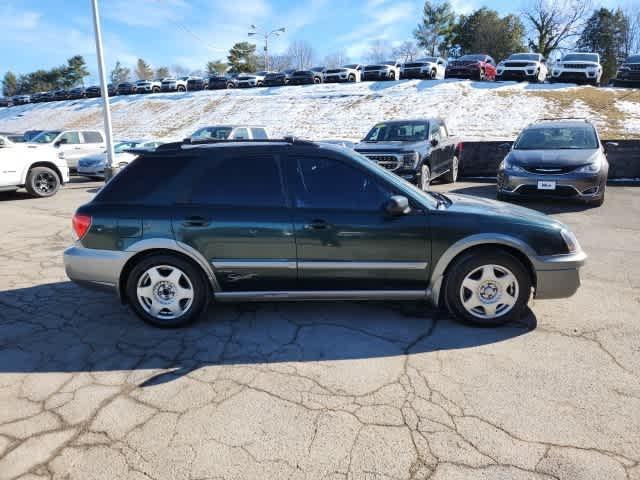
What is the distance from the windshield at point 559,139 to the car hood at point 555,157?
0.34m

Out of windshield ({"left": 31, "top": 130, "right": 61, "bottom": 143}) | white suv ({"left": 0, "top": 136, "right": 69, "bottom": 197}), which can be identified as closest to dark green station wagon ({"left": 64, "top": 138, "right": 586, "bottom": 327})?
white suv ({"left": 0, "top": 136, "right": 69, "bottom": 197})

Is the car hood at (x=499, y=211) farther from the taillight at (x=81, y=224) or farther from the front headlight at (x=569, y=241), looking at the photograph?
the taillight at (x=81, y=224)

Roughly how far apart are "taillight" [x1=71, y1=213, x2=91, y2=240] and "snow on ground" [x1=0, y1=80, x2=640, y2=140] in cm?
2013

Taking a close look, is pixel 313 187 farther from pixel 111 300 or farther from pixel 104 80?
pixel 104 80

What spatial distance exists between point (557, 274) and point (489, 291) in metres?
0.55

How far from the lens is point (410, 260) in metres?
3.68

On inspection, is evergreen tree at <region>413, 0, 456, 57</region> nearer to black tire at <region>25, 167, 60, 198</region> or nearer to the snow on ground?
the snow on ground

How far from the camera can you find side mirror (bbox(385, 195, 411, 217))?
3.55 metres

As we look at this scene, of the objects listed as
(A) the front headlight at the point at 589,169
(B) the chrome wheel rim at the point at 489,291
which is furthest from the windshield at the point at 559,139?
(B) the chrome wheel rim at the point at 489,291

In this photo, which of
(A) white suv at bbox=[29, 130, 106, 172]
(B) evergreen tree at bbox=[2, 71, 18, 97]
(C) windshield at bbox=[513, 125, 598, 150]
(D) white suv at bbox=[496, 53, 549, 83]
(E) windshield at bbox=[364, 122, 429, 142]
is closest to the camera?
(C) windshield at bbox=[513, 125, 598, 150]

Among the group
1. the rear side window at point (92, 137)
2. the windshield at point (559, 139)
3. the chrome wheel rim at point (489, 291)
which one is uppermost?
the rear side window at point (92, 137)

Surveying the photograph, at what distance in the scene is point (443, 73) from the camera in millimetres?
33844

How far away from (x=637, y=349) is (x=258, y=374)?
9.41ft

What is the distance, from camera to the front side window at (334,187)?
3.70 metres
